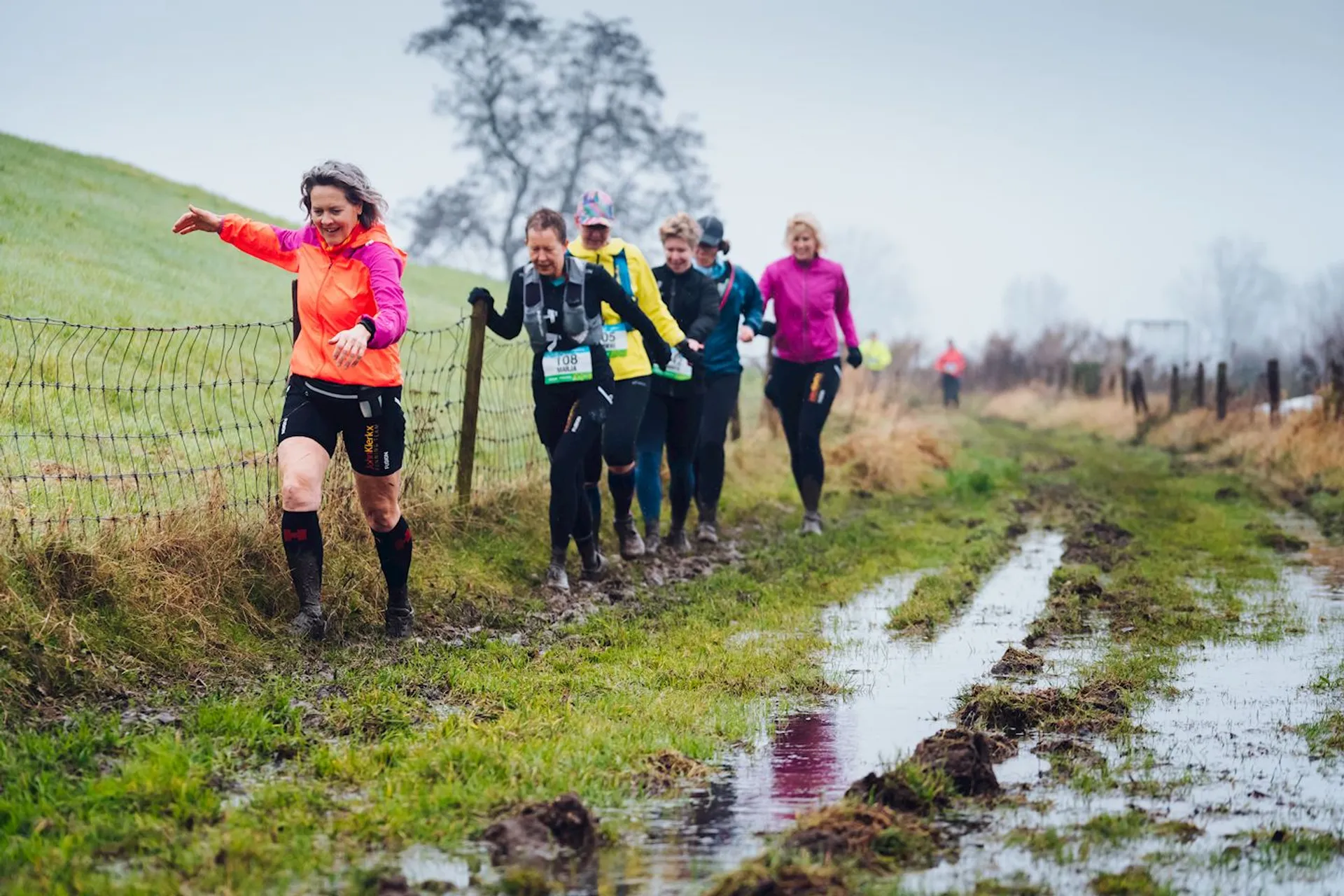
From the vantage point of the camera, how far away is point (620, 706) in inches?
232

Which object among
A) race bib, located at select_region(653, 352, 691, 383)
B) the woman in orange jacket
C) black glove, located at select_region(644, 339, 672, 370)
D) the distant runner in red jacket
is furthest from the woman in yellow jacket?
the distant runner in red jacket

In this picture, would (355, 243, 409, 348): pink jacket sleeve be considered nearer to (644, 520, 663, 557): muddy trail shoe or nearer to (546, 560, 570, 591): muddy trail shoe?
(546, 560, 570, 591): muddy trail shoe

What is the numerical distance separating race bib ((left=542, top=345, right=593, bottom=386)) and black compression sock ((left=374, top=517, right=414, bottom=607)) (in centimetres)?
178

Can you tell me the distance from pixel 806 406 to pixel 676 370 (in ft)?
5.66

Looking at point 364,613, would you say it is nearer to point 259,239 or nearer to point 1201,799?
point 259,239

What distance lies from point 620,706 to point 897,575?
14.9ft

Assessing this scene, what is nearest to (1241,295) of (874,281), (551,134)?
(874,281)

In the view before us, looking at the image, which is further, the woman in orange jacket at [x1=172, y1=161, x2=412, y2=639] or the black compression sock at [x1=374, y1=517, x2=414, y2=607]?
the black compression sock at [x1=374, y1=517, x2=414, y2=607]

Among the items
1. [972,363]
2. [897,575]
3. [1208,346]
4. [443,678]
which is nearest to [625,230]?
[972,363]

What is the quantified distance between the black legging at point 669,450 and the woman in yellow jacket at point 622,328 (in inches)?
48.7

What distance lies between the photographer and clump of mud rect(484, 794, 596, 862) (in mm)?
4059

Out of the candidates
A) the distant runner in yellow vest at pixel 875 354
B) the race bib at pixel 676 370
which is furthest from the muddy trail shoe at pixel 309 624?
the distant runner in yellow vest at pixel 875 354

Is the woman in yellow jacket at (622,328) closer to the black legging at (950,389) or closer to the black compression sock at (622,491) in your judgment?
the black compression sock at (622,491)

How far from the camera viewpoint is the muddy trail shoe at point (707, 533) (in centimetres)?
1161
